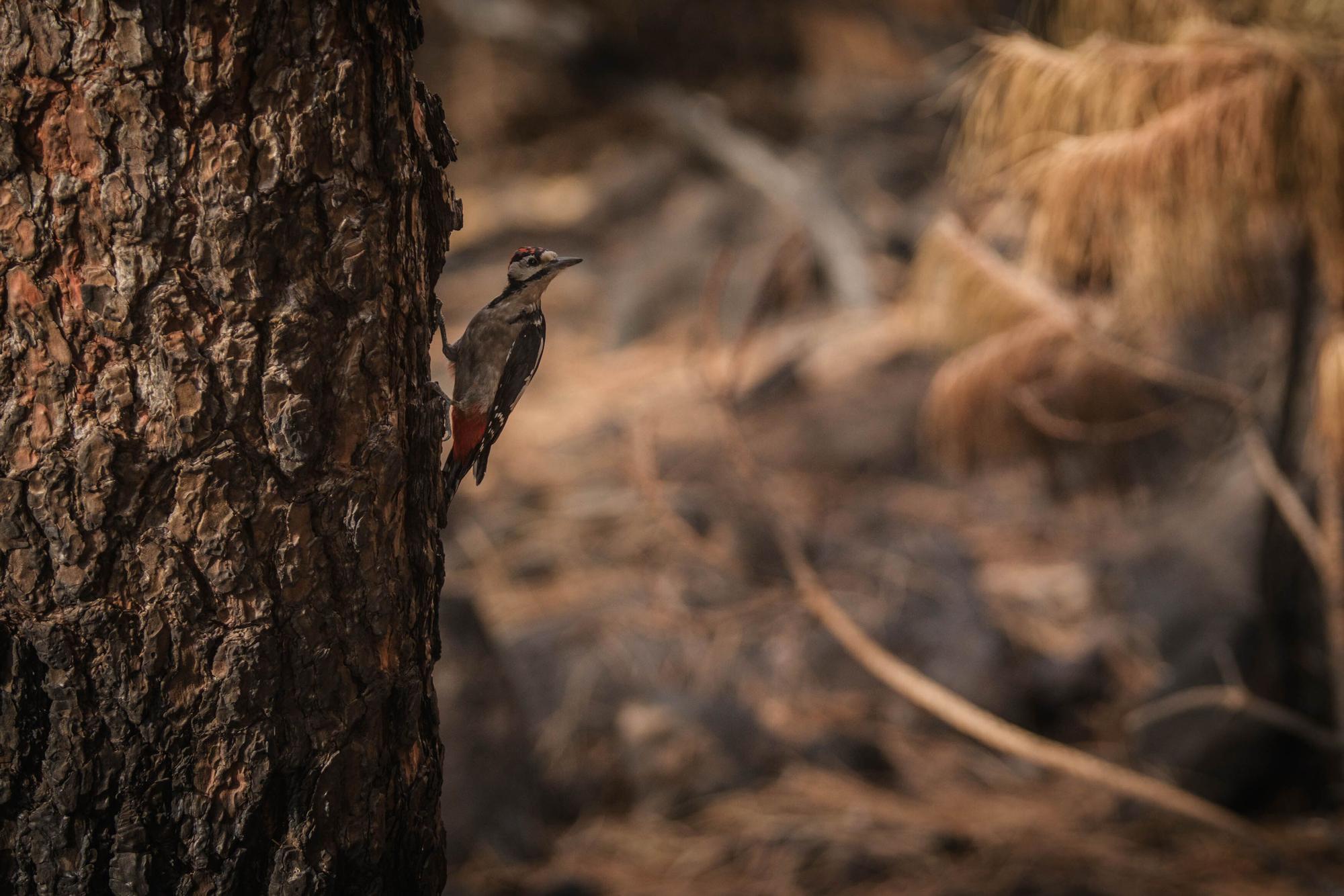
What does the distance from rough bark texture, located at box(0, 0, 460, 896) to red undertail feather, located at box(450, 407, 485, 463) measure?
160 mm

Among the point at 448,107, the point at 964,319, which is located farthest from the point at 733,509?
the point at 448,107

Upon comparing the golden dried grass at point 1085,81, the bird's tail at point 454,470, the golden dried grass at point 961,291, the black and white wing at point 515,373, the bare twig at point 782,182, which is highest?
the bare twig at point 782,182

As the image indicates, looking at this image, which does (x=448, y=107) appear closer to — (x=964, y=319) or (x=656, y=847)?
(x=964, y=319)

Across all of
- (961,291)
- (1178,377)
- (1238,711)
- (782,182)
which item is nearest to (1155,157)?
(1178,377)

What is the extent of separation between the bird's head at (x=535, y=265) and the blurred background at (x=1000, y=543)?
1319 millimetres

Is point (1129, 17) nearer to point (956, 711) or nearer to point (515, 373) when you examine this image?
point (956, 711)

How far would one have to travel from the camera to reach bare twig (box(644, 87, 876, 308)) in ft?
21.6

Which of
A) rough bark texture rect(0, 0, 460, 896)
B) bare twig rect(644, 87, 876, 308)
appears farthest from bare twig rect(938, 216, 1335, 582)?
bare twig rect(644, 87, 876, 308)

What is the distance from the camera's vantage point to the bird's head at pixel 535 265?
1077 millimetres

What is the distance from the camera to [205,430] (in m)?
0.89

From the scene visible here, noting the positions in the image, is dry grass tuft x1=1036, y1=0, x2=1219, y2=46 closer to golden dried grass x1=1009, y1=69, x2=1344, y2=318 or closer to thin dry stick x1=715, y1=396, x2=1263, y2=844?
golden dried grass x1=1009, y1=69, x2=1344, y2=318

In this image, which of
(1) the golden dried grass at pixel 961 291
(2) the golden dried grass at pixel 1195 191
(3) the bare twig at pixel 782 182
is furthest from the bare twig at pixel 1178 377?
(3) the bare twig at pixel 782 182

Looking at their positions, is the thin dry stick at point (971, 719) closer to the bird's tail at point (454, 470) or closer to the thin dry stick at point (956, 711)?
the thin dry stick at point (956, 711)

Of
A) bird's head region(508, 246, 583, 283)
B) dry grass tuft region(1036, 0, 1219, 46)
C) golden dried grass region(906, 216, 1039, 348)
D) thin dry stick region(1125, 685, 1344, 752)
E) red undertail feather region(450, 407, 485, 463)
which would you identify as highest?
dry grass tuft region(1036, 0, 1219, 46)
